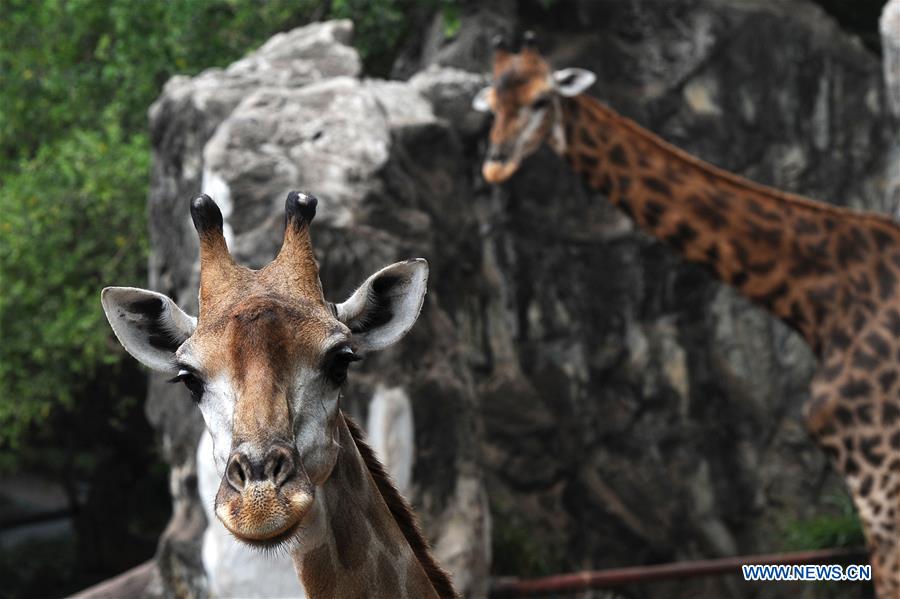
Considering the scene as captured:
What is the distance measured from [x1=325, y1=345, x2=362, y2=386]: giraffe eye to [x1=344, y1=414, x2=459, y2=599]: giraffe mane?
38cm

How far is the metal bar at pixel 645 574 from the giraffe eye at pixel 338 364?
3.55 metres

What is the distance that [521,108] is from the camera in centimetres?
694

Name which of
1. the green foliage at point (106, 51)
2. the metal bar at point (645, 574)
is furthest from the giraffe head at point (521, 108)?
the green foliage at point (106, 51)

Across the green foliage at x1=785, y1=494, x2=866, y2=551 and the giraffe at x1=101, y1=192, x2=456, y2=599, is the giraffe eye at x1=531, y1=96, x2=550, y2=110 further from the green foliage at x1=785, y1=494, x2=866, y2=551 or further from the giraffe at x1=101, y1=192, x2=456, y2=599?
the giraffe at x1=101, y1=192, x2=456, y2=599

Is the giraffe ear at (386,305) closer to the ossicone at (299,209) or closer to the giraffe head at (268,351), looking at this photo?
the giraffe head at (268,351)

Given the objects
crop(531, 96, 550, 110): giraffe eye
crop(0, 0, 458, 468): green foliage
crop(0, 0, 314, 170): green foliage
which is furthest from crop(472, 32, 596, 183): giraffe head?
crop(0, 0, 314, 170): green foliage

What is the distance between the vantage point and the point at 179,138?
645 centimetres

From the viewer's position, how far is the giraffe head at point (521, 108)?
684 cm

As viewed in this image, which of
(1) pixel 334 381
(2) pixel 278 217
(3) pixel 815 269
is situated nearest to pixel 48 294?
(2) pixel 278 217

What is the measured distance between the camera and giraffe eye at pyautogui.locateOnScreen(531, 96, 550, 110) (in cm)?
682

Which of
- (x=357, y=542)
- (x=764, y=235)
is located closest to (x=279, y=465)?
(x=357, y=542)

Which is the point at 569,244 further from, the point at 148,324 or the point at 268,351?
the point at 268,351

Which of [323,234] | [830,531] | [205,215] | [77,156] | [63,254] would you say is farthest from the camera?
[63,254]

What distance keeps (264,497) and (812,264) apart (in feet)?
13.3
